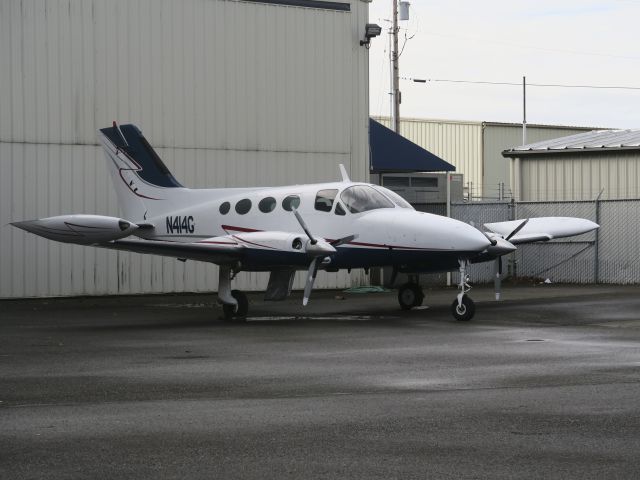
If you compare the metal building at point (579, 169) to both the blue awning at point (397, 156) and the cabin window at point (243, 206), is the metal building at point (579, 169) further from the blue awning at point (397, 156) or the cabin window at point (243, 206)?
the cabin window at point (243, 206)

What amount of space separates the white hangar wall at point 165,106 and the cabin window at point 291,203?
24.7 ft

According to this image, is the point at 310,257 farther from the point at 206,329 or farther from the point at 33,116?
the point at 33,116

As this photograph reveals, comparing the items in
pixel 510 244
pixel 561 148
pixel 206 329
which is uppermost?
pixel 561 148

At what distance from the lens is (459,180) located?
153ft

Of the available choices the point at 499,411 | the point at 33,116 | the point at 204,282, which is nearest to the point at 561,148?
the point at 204,282

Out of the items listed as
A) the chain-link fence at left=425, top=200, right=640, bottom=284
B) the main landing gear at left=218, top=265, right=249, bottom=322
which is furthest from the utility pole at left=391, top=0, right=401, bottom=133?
the main landing gear at left=218, top=265, right=249, bottom=322

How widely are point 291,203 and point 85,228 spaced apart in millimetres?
4055

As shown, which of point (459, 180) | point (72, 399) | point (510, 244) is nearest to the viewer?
point (72, 399)

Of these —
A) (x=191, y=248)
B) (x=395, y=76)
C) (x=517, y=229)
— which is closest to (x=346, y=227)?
(x=191, y=248)

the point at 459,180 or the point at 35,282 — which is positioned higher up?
the point at 459,180

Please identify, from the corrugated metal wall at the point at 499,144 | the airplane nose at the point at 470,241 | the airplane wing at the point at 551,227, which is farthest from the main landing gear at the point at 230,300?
the corrugated metal wall at the point at 499,144

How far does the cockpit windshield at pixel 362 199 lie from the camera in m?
21.1

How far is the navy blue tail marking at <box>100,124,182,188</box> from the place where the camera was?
78.7 ft

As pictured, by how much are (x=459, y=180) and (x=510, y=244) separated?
25021 millimetres
